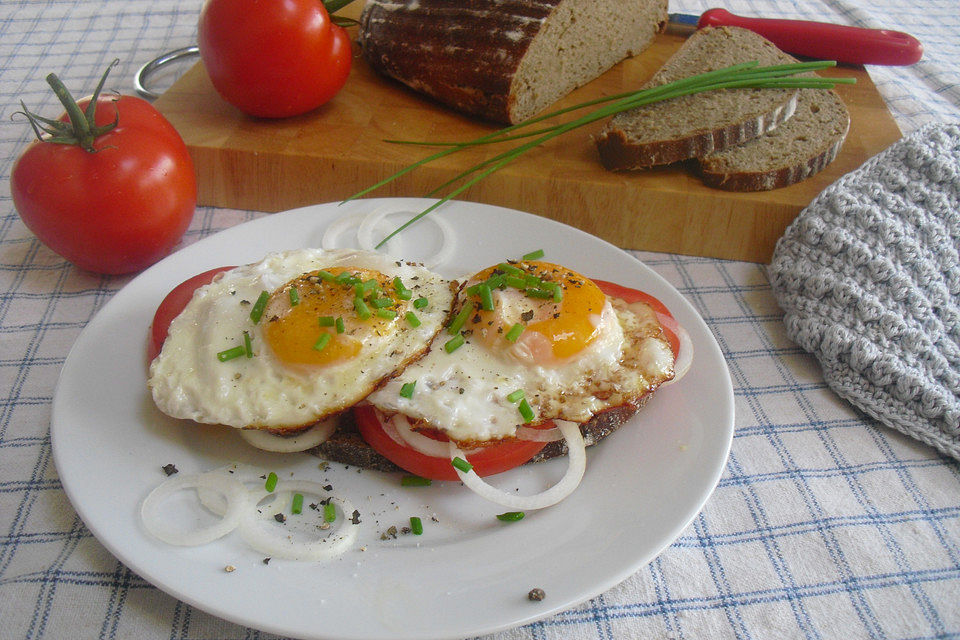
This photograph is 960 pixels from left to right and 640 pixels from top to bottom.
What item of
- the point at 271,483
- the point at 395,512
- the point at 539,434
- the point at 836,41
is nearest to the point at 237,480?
the point at 271,483

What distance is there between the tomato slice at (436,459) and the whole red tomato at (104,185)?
169 centimetres

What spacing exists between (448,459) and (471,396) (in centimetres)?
23

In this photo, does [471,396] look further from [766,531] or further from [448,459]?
[766,531]

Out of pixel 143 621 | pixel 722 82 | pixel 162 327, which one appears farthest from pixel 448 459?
pixel 722 82

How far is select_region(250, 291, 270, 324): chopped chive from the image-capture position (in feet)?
8.35

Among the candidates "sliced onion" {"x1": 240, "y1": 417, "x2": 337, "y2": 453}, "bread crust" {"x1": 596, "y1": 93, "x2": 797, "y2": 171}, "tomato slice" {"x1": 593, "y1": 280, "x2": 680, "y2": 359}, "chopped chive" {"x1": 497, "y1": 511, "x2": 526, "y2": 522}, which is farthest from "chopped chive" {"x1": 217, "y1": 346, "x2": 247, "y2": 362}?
"bread crust" {"x1": 596, "y1": 93, "x2": 797, "y2": 171}

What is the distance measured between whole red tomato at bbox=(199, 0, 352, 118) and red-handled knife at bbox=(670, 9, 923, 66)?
2.82 metres

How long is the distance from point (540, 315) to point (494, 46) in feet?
7.36

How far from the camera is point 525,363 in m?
2.48

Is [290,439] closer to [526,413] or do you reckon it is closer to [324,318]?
[324,318]

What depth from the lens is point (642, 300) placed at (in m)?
2.87

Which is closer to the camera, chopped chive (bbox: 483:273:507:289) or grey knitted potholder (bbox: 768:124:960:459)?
chopped chive (bbox: 483:273:507:289)

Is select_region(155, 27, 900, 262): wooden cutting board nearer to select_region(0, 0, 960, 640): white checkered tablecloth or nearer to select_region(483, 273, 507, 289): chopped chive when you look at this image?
select_region(0, 0, 960, 640): white checkered tablecloth

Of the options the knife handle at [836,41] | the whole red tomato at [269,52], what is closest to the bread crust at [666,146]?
the knife handle at [836,41]
